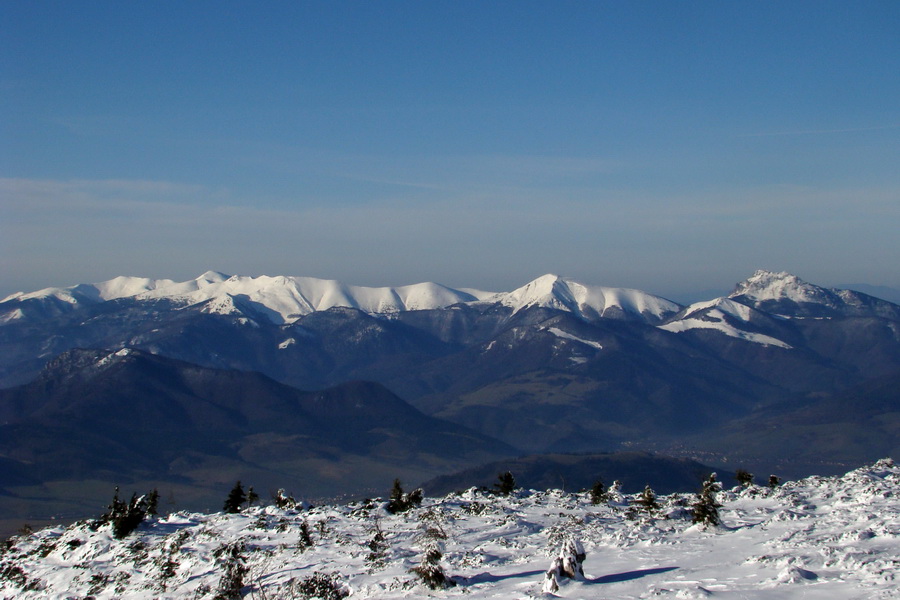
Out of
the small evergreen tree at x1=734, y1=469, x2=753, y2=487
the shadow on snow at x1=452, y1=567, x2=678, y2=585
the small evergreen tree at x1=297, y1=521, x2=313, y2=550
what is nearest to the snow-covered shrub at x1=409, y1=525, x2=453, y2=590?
the shadow on snow at x1=452, y1=567, x2=678, y2=585

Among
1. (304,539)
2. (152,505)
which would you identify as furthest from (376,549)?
(152,505)

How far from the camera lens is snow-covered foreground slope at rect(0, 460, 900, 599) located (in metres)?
44.8

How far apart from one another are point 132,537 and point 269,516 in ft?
34.6

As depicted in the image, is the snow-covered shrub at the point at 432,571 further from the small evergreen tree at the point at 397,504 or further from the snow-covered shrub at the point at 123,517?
the snow-covered shrub at the point at 123,517

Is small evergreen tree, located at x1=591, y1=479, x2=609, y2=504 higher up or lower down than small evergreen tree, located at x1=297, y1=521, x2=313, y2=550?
lower down

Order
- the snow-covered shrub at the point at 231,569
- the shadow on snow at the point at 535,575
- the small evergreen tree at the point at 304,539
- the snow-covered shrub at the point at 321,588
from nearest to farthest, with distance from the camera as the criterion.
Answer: the shadow on snow at the point at 535,575
the snow-covered shrub at the point at 321,588
the snow-covered shrub at the point at 231,569
the small evergreen tree at the point at 304,539

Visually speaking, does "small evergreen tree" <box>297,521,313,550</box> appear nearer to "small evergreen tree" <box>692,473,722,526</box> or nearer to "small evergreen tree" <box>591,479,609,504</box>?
"small evergreen tree" <box>692,473,722,526</box>

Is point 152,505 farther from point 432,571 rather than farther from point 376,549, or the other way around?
point 432,571

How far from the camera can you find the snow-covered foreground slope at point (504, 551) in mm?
44844

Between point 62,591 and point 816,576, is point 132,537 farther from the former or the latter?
point 816,576

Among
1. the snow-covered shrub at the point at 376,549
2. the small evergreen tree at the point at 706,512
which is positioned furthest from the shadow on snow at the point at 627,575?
the snow-covered shrub at the point at 376,549

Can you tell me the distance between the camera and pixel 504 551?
5578cm

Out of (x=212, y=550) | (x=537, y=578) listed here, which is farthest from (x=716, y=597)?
(x=212, y=550)

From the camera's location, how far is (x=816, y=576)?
43.5 meters
